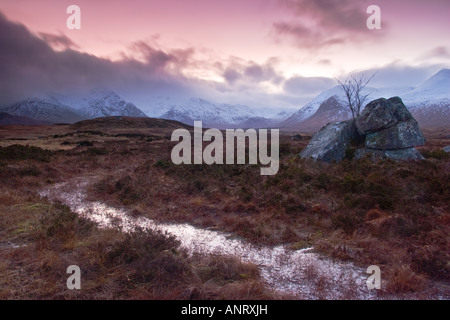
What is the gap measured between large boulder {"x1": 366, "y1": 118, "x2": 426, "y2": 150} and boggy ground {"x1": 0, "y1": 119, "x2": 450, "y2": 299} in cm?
287

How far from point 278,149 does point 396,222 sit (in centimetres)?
1565

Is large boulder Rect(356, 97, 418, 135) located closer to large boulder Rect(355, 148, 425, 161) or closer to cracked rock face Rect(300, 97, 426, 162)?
cracked rock face Rect(300, 97, 426, 162)

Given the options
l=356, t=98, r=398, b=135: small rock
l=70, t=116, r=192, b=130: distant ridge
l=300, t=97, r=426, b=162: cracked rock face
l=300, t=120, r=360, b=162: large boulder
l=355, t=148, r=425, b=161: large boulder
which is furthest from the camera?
l=70, t=116, r=192, b=130: distant ridge

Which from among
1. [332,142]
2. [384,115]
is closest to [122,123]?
[332,142]

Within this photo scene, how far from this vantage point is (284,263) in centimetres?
596

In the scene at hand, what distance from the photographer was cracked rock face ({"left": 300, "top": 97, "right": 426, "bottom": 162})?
1694 cm

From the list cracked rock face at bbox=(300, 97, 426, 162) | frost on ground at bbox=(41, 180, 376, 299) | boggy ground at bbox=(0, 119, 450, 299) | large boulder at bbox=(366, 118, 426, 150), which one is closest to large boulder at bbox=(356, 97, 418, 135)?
cracked rock face at bbox=(300, 97, 426, 162)

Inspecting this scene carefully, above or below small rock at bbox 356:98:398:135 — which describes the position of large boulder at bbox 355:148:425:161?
below

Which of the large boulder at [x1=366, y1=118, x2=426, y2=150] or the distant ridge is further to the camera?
the distant ridge

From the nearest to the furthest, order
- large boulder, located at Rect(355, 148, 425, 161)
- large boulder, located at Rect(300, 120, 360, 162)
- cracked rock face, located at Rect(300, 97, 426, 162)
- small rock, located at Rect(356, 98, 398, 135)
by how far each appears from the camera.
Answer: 1. large boulder, located at Rect(355, 148, 425, 161)
2. cracked rock face, located at Rect(300, 97, 426, 162)
3. large boulder, located at Rect(300, 120, 360, 162)
4. small rock, located at Rect(356, 98, 398, 135)

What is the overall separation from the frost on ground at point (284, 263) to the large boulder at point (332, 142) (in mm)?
11803

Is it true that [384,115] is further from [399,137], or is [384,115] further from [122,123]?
[122,123]
